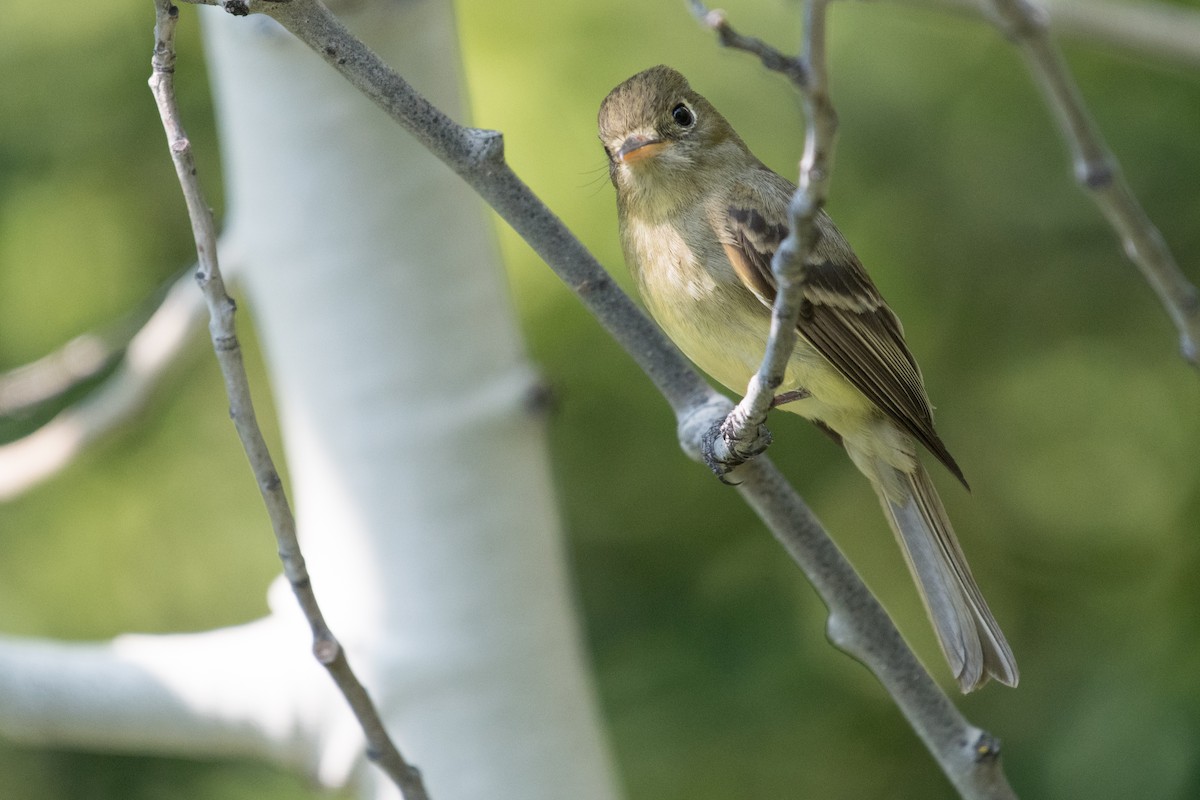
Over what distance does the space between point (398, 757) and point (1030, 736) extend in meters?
2.05

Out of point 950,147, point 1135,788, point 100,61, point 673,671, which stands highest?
point 100,61

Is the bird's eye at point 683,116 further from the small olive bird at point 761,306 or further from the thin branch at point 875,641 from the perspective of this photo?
the thin branch at point 875,641

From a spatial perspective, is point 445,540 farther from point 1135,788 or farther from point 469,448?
point 1135,788

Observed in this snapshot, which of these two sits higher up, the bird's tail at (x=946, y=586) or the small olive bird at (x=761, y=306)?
the small olive bird at (x=761, y=306)

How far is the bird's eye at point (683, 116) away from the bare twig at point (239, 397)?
927mm

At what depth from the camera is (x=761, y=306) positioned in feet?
6.65

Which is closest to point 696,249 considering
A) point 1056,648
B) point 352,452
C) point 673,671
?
point 352,452

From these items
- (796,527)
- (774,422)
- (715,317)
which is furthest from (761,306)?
(774,422)

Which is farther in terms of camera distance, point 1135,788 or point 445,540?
point 1135,788

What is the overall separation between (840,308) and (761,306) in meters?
0.15

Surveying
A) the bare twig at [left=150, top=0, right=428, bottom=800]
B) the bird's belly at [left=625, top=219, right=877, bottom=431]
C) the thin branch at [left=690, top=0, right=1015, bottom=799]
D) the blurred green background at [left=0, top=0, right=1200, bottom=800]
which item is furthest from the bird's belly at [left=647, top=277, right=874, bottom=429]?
the blurred green background at [left=0, top=0, right=1200, bottom=800]

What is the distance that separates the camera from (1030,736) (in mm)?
3164

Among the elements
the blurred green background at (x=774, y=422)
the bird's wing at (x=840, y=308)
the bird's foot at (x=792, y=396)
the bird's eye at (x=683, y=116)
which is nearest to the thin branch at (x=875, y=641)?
the bird's wing at (x=840, y=308)

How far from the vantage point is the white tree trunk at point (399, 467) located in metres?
2.32
